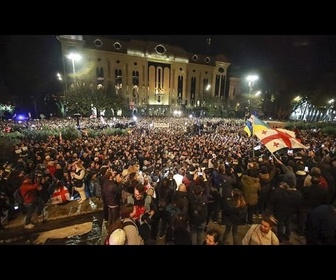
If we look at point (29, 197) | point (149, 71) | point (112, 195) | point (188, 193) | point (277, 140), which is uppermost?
point (149, 71)

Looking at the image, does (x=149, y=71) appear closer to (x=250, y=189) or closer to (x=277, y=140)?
(x=277, y=140)

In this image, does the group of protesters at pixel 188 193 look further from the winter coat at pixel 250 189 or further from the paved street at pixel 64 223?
the paved street at pixel 64 223

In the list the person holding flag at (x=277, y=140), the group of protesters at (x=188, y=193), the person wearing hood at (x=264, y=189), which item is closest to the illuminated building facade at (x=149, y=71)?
the group of protesters at (x=188, y=193)

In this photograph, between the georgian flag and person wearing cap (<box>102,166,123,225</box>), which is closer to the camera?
person wearing cap (<box>102,166,123,225</box>)

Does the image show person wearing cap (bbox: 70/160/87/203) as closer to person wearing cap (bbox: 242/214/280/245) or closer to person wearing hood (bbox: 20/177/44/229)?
person wearing hood (bbox: 20/177/44/229)

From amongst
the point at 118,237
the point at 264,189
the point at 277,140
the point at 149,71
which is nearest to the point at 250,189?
the point at 264,189

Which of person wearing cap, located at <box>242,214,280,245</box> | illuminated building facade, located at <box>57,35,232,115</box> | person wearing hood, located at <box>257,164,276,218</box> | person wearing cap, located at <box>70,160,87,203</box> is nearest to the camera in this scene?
person wearing cap, located at <box>242,214,280,245</box>

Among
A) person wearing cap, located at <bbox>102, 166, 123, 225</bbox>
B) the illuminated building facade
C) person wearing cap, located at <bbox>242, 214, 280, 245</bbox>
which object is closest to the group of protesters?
person wearing cap, located at <bbox>102, 166, 123, 225</bbox>
